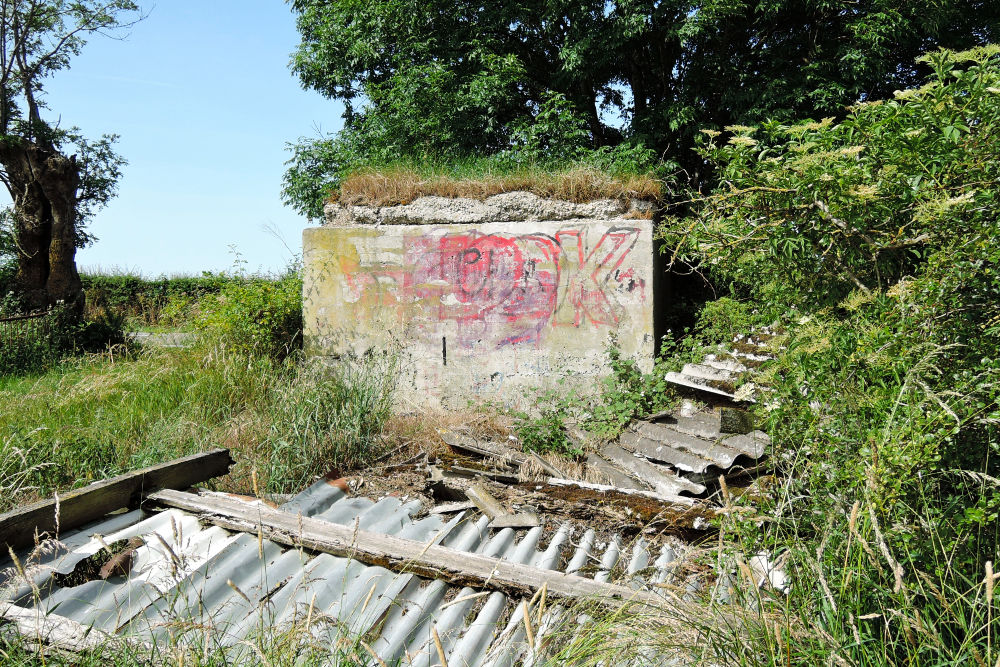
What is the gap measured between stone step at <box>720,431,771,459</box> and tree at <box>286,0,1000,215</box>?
7559mm

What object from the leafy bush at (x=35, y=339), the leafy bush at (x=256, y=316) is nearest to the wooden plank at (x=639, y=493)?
the leafy bush at (x=256, y=316)

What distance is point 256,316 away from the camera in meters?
7.93

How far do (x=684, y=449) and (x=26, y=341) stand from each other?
10.2m

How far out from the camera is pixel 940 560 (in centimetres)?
208

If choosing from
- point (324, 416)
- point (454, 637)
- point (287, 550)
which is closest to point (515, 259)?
point (324, 416)

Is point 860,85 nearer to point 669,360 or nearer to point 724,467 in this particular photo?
point 669,360

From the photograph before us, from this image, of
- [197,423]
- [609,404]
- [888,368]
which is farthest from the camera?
[609,404]

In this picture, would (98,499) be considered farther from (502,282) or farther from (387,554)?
(502,282)

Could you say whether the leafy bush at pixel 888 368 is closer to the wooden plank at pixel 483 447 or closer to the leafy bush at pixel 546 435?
the wooden plank at pixel 483 447

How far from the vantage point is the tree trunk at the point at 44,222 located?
35.7 feet

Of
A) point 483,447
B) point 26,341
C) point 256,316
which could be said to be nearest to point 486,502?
point 483,447

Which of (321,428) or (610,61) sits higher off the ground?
(610,61)

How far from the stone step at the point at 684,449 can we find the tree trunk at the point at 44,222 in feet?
34.4

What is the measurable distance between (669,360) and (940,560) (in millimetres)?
4508
